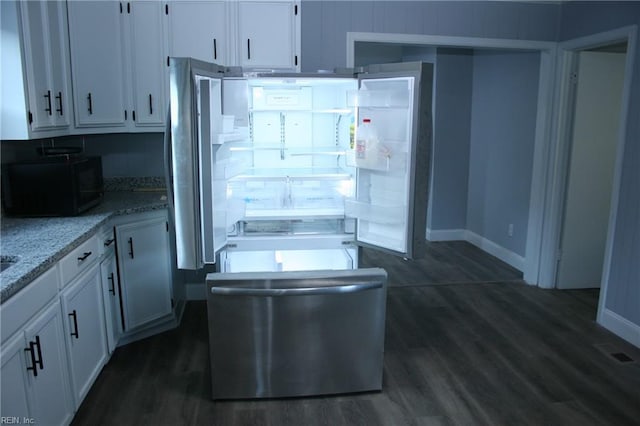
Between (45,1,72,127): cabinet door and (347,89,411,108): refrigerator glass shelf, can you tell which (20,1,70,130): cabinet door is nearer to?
(45,1,72,127): cabinet door

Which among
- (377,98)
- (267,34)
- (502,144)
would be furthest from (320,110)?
(502,144)

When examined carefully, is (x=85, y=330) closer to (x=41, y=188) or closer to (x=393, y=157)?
(x=41, y=188)

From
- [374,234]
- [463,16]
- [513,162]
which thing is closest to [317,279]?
[374,234]

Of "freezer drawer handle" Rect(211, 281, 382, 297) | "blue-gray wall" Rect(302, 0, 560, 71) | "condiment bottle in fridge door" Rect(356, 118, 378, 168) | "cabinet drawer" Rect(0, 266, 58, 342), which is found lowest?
"freezer drawer handle" Rect(211, 281, 382, 297)

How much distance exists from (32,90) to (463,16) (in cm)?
302

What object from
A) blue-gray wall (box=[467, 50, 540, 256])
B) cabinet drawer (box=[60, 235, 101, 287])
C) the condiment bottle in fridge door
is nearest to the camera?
cabinet drawer (box=[60, 235, 101, 287])

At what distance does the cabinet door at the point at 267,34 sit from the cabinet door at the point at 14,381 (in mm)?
2232

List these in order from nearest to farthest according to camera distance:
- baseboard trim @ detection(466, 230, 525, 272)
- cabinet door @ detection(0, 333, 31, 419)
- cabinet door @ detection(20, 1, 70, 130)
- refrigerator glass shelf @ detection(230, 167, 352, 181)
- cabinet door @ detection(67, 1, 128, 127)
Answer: cabinet door @ detection(0, 333, 31, 419)
cabinet door @ detection(20, 1, 70, 130)
refrigerator glass shelf @ detection(230, 167, 352, 181)
cabinet door @ detection(67, 1, 128, 127)
baseboard trim @ detection(466, 230, 525, 272)

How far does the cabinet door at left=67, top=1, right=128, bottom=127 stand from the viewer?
3.07 metres

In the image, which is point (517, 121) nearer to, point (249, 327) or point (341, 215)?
point (341, 215)

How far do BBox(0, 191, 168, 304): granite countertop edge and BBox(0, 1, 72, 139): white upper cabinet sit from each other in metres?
0.50

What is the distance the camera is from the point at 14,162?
2.79 metres

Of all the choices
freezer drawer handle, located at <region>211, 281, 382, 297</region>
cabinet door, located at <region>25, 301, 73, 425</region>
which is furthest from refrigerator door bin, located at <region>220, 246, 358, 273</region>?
cabinet door, located at <region>25, 301, 73, 425</region>

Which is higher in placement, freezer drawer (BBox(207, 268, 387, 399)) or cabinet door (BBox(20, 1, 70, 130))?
cabinet door (BBox(20, 1, 70, 130))
